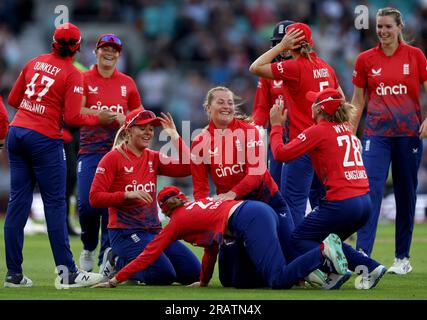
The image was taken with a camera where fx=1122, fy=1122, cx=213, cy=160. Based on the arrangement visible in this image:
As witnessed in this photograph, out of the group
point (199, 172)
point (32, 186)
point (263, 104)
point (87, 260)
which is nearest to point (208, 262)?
point (199, 172)

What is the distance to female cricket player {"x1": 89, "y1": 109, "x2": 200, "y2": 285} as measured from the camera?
404 inches

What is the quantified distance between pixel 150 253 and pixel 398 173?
3268mm

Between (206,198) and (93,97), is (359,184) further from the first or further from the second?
(93,97)

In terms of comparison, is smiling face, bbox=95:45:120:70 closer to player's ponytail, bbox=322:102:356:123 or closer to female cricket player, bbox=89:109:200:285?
female cricket player, bbox=89:109:200:285

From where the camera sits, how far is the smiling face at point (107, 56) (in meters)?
11.6

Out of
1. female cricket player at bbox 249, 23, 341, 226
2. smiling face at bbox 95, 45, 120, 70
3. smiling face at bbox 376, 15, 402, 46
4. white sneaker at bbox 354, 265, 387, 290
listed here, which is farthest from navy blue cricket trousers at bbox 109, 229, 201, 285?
smiling face at bbox 376, 15, 402, 46

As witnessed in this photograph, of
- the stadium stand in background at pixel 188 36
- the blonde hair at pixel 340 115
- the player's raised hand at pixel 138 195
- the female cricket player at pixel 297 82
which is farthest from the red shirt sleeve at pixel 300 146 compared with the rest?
the stadium stand in background at pixel 188 36

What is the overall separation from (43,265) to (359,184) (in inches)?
158

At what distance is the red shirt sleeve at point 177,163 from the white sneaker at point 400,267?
7.93ft

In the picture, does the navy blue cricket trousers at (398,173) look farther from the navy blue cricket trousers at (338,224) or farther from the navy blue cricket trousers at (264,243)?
the navy blue cricket trousers at (264,243)

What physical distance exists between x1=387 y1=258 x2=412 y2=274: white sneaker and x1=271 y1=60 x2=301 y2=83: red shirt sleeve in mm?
2214

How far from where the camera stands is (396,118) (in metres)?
11.4

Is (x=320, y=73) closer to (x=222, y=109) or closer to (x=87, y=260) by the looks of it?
(x=222, y=109)
